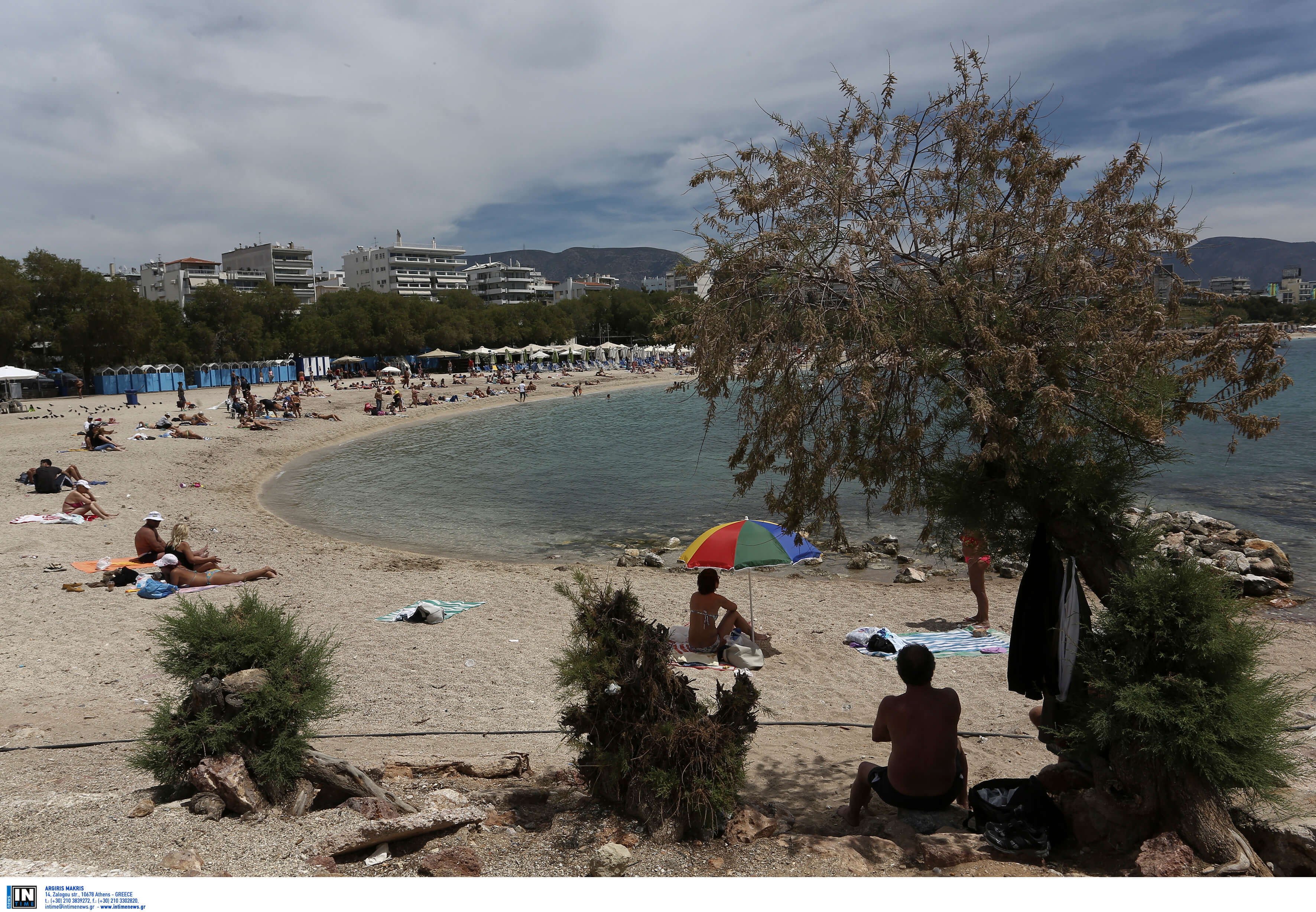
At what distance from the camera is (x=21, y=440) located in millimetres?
27641

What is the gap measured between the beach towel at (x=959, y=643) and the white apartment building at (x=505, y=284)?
512 ft

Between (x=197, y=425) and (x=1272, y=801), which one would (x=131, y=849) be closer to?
(x=1272, y=801)

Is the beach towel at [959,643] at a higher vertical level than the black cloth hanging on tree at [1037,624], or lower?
lower

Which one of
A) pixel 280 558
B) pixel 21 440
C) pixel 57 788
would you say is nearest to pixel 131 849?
pixel 57 788

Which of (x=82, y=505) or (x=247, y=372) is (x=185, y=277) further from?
(x=82, y=505)

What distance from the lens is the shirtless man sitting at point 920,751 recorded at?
15.4 feet

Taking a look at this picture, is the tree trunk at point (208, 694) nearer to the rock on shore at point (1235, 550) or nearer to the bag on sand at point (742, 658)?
the bag on sand at point (742, 658)

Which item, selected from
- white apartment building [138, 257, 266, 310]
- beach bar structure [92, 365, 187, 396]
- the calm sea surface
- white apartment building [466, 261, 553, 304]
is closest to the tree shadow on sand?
the calm sea surface

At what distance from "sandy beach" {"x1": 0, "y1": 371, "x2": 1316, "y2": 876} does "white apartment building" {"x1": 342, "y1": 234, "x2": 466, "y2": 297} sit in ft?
470

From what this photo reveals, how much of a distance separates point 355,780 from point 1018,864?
11.5 feet

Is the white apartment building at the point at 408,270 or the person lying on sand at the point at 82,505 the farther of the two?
the white apartment building at the point at 408,270

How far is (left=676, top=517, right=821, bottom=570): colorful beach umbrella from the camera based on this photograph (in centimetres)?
915

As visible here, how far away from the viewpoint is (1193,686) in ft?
12.3

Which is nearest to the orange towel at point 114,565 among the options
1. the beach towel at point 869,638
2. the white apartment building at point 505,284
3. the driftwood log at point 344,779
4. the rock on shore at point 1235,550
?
the driftwood log at point 344,779
